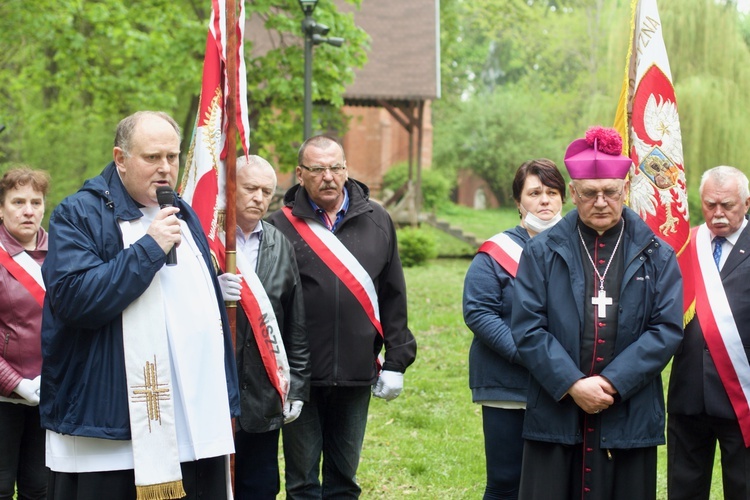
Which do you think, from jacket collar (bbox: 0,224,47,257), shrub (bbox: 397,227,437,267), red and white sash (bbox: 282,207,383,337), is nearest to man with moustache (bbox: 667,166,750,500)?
red and white sash (bbox: 282,207,383,337)

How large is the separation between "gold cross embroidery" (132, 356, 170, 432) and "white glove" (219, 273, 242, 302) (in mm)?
890

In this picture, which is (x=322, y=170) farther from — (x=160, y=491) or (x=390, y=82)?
(x=390, y=82)

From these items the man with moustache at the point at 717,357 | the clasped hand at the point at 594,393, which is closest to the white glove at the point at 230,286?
the clasped hand at the point at 594,393

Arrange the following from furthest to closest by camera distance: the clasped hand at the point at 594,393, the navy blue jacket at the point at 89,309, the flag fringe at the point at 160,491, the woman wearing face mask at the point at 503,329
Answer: the woman wearing face mask at the point at 503,329, the clasped hand at the point at 594,393, the flag fringe at the point at 160,491, the navy blue jacket at the point at 89,309

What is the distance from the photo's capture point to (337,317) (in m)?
5.20

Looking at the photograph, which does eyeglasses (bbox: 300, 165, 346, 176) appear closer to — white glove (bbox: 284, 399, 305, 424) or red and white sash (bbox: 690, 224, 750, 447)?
white glove (bbox: 284, 399, 305, 424)

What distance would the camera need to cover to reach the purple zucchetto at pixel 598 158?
4316mm

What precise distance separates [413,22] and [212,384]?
28.4 metres

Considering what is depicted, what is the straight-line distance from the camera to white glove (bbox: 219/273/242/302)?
4547 mm

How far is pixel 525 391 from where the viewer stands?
16.4ft

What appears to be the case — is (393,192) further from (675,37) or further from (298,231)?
(298,231)

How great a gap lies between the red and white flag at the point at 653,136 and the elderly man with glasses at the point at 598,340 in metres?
0.98

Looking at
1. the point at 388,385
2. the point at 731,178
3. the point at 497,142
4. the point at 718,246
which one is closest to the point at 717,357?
the point at 718,246

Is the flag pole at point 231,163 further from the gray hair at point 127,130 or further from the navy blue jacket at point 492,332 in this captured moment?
the navy blue jacket at point 492,332
